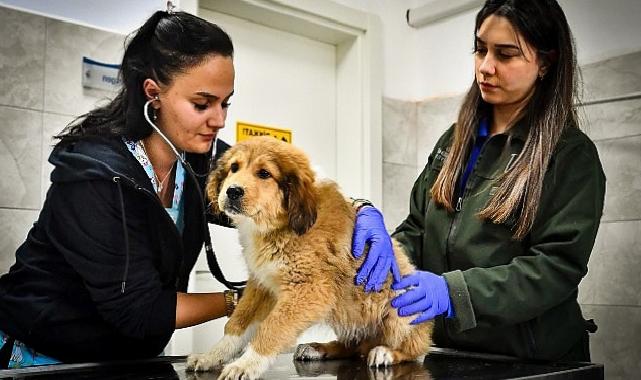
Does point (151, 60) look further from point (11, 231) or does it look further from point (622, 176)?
point (622, 176)

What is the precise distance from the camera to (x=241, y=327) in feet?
4.46

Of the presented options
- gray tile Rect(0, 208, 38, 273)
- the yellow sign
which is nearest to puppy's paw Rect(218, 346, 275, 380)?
gray tile Rect(0, 208, 38, 273)

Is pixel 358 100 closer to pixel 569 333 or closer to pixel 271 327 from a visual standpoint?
pixel 569 333

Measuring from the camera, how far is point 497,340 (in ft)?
5.15

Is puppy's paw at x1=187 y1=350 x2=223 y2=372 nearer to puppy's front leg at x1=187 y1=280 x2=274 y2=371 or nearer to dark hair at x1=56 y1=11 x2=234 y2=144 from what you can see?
puppy's front leg at x1=187 y1=280 x2=274 y2=371

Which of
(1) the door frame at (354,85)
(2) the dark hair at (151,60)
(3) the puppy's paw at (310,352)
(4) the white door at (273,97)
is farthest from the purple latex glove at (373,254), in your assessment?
(1) the door frame at (354,85)

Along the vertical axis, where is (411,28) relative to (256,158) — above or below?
above

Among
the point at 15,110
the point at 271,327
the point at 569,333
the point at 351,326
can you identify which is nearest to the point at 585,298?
the point at 569,333

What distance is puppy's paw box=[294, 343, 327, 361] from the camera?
4.71ft

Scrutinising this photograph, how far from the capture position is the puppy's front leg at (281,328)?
3.84 ft

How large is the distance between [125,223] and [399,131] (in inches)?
76.2

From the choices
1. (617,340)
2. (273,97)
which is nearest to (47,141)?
(273,97)

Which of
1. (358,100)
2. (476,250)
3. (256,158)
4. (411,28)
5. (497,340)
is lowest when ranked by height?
(497,340)

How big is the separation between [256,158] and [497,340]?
2.38 ft
